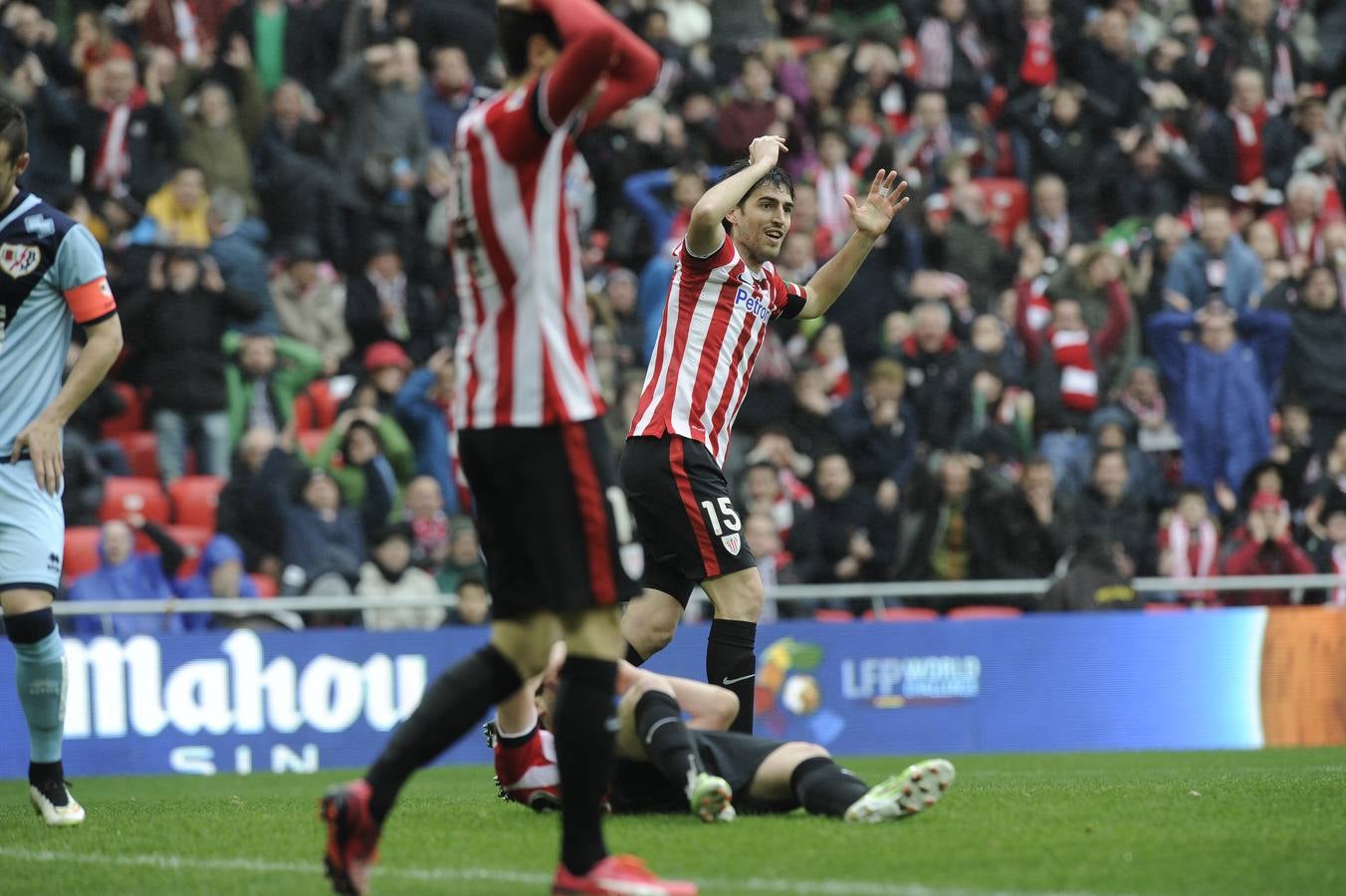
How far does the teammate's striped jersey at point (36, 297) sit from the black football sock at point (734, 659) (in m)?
2.95

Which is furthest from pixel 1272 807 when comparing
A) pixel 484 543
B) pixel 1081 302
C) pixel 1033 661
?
pixel 1081 302

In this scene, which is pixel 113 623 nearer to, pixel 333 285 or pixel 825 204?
pixel 333 285

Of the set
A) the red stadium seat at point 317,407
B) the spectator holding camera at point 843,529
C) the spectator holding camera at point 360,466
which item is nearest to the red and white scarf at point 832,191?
the spectator holding camera at point 843,529

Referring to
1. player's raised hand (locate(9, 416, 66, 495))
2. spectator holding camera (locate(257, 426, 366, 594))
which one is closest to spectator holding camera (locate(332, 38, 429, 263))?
spectator holding camera (locate(257, 426, 366, 594))

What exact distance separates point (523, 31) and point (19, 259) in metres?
2.87

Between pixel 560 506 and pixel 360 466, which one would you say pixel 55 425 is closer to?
pixel 560 506

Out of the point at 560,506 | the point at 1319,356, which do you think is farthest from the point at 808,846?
the point at 1319,356

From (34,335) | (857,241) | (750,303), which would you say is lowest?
(34,335)

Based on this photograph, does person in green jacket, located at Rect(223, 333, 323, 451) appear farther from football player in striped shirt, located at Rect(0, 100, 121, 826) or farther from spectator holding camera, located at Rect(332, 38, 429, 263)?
football player in striped shirt, located at Rect(0, 100, 121, 826)

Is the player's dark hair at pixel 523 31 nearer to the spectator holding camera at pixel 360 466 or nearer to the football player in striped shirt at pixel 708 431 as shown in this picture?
the football player in striped shirt at pixel 708 431

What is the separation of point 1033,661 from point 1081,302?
4.32m

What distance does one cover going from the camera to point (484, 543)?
5.84 m

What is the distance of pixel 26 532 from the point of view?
747 cm

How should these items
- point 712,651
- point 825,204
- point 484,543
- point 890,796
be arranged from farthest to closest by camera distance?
point 825,204, point 712,651, point 890,796, point 484,543
